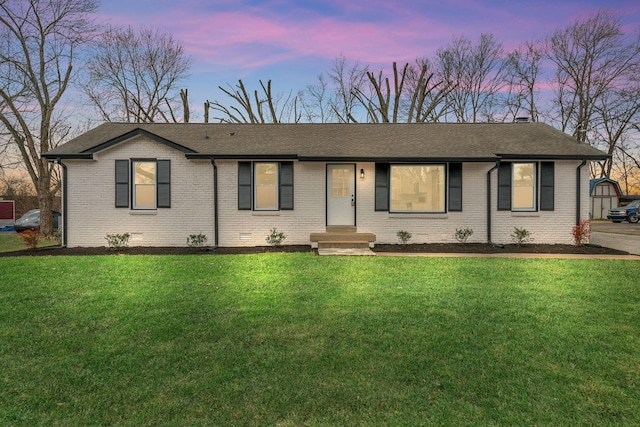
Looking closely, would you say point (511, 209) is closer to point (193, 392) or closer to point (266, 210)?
point (266, 210)

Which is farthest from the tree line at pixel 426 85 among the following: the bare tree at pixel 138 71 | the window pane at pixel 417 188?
the window pane at pixel 417 188

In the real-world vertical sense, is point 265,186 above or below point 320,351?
above

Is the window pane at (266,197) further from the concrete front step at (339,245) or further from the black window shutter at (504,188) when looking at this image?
the black window shutter at (504,188)

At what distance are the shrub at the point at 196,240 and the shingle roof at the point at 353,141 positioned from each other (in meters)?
2.50

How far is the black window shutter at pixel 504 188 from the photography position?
1173 centimetres

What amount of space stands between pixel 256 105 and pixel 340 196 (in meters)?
17.8

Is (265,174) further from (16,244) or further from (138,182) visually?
(16,244)

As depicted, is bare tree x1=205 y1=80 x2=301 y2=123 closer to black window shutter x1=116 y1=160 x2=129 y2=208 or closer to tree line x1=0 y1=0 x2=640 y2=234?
tree line x1=0 y1=0 x2=640 y2=234

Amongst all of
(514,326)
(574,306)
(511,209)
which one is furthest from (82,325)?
(511,209)

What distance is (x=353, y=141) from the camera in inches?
507

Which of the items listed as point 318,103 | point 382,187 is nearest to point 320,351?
point 382,187

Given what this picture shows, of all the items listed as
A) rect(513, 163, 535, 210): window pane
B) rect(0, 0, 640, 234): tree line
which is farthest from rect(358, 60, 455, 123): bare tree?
rect(513, 163, 535, 210): window pane

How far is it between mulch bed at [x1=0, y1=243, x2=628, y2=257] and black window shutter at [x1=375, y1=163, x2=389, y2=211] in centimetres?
132

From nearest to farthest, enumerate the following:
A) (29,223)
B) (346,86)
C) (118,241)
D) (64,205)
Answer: (118,241) → (64,205) → (29,223) → (346,86)
